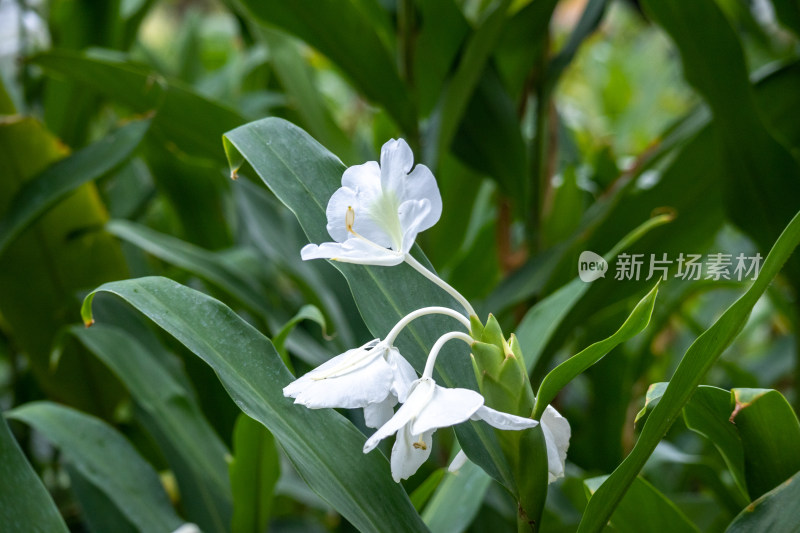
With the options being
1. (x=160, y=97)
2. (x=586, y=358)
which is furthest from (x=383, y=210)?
(x=160, y=97)

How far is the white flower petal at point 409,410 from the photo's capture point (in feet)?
1.00

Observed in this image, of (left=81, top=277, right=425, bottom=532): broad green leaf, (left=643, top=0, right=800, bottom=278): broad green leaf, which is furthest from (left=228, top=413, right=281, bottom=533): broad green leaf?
(left=643, top=0, right=800, bottom=278): broad green leaf

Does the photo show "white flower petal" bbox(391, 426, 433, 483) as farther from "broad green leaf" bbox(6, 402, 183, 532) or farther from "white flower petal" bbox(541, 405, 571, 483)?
"broad green leaf" bbox(6, 402, 183, 532)

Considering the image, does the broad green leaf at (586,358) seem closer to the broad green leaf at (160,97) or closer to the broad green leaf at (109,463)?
the broad green leaf at (109,463)

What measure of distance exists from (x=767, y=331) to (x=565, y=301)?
1286 millimetres

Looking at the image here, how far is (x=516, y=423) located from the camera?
1.01 ft

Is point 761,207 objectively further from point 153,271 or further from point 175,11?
point 175,11

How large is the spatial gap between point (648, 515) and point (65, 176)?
0.61 metres

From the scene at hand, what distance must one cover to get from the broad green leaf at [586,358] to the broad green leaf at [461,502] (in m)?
0.20

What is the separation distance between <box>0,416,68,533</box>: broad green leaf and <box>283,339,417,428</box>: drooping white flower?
0.22 metres

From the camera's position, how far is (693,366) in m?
0.36

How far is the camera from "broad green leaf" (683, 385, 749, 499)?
432 millimetres

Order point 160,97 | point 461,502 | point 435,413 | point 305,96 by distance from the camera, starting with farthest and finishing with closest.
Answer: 1. point 305,96
2. point 160,97
3. point 461,502
4. point 435,413

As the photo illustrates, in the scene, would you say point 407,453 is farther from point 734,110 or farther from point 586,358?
point 734,110
